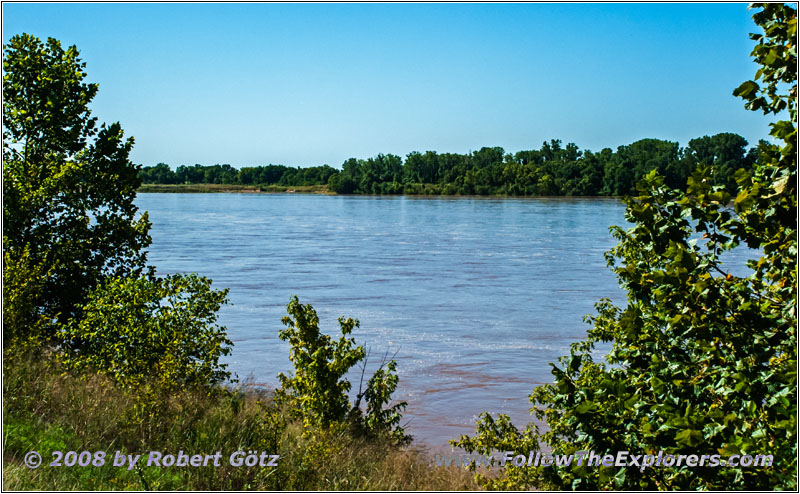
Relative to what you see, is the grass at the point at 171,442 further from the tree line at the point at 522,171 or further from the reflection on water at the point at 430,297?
the tree line at the point at 522,171

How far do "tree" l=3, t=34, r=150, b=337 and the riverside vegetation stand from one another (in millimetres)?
26

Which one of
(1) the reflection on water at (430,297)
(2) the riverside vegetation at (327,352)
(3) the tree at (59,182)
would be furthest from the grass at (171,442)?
(1) the reflection on water at (430,297)

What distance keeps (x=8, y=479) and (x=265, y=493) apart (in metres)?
1.81

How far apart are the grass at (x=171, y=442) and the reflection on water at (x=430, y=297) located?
3005mm

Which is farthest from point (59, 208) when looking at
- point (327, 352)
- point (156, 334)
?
point (327, 352)

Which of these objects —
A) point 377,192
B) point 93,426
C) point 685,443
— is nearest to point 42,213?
point 93,426

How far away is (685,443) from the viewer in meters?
3.73

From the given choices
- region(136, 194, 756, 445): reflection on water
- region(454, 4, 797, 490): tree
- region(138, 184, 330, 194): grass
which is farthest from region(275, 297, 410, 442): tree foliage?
region(138, 184, 330, 194): grass

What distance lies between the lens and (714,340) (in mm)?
4059

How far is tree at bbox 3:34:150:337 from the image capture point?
10453 mm

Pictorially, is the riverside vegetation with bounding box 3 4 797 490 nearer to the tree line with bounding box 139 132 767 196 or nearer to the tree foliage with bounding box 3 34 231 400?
the tree foliage with bounding box 3 34 231 400

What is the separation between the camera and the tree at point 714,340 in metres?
3.79

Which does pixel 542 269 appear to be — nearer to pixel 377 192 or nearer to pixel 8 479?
pixel 8 479

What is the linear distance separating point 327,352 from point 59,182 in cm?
452
